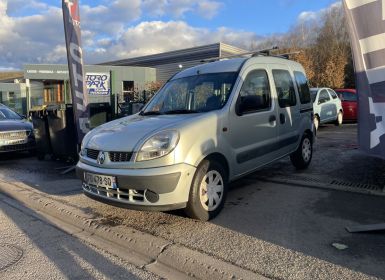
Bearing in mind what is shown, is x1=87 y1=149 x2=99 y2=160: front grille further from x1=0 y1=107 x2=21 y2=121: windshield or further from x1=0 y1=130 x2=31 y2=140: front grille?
x1=0 y1=107 x2=21 y2=121: windshield

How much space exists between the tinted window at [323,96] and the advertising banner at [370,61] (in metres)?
9.68

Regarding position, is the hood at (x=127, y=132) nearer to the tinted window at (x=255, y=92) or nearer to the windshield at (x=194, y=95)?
the windshield at (x=194, y=95)

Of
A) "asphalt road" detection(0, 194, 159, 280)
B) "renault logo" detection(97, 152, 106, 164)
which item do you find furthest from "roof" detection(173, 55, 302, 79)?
"asphalt road" detection(0, 194, 159, 280)

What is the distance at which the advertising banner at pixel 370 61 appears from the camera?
14.4 ft

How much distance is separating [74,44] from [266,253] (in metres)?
5.90

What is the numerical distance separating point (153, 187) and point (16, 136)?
6800 millimetres

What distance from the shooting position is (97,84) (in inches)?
960

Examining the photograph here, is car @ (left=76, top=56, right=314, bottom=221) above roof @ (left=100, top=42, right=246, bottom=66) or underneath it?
underneath

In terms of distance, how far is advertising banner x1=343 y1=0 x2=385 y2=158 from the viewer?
438 centimetres

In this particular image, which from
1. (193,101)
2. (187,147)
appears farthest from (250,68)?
(187,147)

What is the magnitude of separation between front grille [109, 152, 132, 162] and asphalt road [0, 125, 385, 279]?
864 mm

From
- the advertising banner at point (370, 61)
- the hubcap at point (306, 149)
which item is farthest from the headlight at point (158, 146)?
the hubcap at point (306, 149)

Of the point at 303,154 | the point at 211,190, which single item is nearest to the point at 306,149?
the point at 303,154

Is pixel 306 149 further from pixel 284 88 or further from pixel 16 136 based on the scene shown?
pixel 16 136
